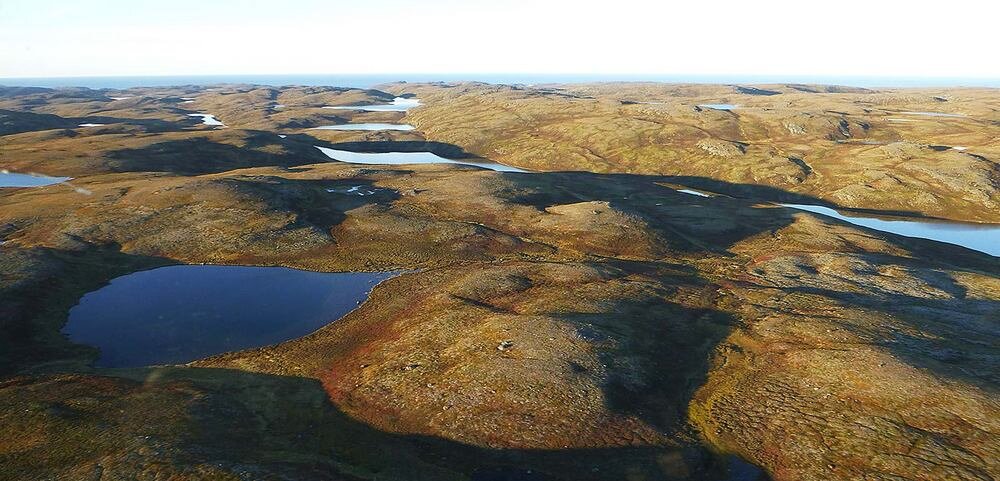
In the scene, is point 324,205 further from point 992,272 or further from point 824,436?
point 992,272

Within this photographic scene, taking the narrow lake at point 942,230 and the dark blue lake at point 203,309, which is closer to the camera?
the dark blue lake at point 203,309

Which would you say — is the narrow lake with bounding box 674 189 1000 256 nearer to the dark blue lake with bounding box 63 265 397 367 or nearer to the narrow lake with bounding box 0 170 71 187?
the dark blue lake with bounding box 63 265 397 367

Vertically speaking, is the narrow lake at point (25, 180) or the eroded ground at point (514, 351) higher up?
the narrow lake at point (25, 180)

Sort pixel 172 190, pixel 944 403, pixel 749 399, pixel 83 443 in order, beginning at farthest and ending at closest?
pixel 172 190 → pixel 749 399 → pixel 944 403 → pixel 83 443

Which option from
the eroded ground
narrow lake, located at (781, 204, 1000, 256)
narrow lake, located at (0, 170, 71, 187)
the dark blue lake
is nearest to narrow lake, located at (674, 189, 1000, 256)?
narrow lake, located at (781, 204, 1000, 256)

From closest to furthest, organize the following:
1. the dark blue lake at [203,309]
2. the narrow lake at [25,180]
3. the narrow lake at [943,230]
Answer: the dark blue lake at [203,309], the narrow lake at [943,230], the narrow lake at [25,180]

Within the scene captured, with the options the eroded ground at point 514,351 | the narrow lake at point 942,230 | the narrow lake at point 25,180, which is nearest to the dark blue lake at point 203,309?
the eroded ground at point 514,351

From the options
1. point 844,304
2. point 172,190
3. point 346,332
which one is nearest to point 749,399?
point 844,304

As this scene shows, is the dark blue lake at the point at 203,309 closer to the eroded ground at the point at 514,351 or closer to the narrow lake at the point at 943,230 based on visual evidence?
the eroded ground at the point at 514,351
